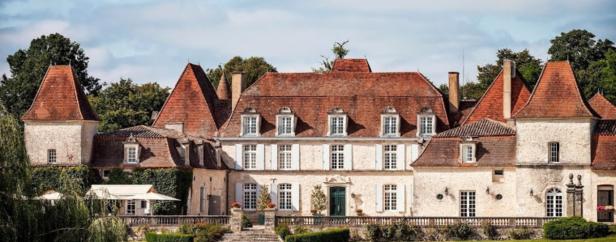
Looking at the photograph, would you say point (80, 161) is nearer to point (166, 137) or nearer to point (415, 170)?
point (166, 137)

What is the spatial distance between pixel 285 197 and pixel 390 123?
633 centimetres

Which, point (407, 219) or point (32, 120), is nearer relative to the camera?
point (407, 219)

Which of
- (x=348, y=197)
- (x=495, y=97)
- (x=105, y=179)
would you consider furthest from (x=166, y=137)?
(x=495, y=97)

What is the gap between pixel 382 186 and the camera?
3204 inches

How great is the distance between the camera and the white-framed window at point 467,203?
7500 cm

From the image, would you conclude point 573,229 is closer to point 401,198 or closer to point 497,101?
point 401,198

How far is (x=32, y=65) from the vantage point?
9812cm

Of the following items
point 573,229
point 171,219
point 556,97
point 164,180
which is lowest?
point 573,229

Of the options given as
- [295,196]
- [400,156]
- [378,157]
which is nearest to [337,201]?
[295,196]

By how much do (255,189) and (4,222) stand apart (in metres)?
33.5

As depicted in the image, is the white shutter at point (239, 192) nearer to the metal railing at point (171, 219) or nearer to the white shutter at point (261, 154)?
the white shutter at point (261, 154)

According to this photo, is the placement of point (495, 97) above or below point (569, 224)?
above

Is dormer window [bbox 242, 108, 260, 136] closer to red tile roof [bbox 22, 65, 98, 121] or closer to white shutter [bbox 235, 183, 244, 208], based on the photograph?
white shutter [bbox 235, 183, 244, 208]

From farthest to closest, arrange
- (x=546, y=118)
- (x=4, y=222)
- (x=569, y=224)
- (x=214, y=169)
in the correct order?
(x=214, y=169) → (x=546, y=118) → (x=569, y=224) → (x=4, y=222)
